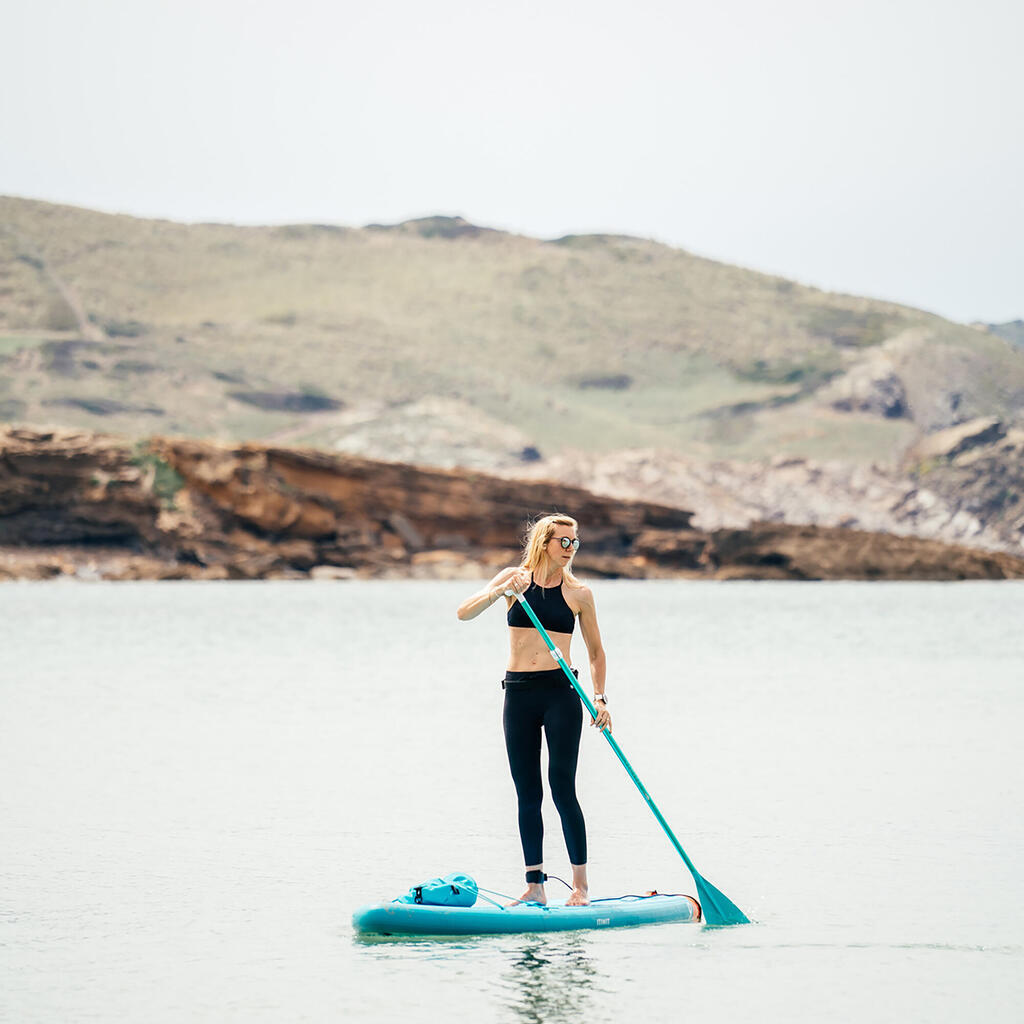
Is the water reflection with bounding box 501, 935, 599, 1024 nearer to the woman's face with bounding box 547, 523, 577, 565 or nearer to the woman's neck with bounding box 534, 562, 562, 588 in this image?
the woman's neck with bounding box 534, 562, 562, 588

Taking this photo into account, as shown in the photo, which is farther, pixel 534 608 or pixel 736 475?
pixel 736 475

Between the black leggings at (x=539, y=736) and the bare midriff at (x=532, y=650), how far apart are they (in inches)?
1.4

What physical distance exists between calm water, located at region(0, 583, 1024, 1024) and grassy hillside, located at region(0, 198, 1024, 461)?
9700 cm

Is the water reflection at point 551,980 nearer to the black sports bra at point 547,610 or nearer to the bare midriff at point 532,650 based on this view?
the bare midriff at point 532,650

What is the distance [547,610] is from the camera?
7.60 metres

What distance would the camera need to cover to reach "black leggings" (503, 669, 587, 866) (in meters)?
7.63

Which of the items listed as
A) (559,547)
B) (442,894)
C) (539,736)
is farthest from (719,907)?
(559,547)

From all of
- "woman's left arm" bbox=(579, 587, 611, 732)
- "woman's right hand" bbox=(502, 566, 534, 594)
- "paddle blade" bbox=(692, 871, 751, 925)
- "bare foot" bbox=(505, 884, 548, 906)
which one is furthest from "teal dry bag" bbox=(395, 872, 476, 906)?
"woman's right hand" bbox=(502, 566, 534, 594)

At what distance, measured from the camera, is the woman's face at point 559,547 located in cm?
750

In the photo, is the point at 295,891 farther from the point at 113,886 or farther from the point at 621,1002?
the point at 621,1002

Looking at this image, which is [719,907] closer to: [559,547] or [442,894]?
[442,894]

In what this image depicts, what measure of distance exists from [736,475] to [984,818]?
352 ft

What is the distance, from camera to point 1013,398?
156 m

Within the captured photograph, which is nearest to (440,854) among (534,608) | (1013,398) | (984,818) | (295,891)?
(295,891)
